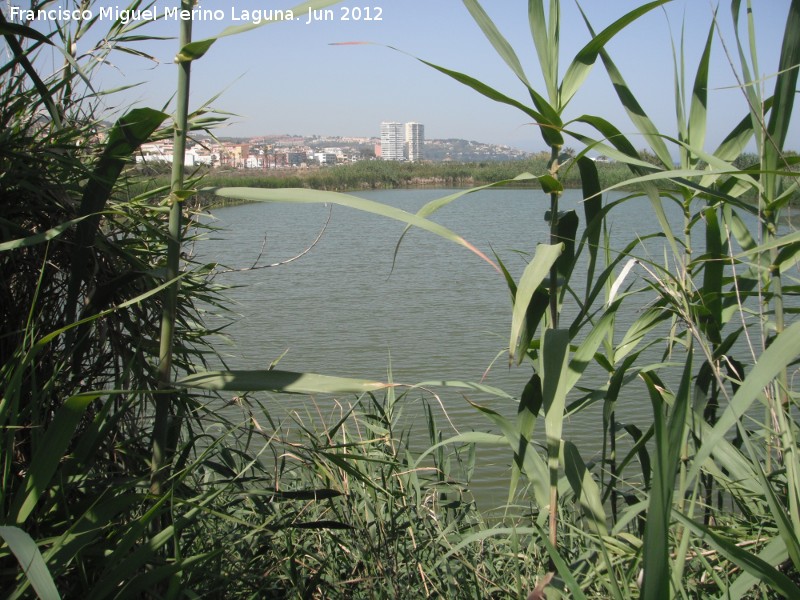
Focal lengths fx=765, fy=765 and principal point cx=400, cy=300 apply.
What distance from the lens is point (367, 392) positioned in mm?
1236

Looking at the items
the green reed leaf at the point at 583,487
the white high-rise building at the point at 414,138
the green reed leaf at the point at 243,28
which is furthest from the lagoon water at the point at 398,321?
the white high-rise building at the point at 414,138

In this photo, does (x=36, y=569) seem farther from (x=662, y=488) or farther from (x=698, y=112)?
(x=698, y=112)

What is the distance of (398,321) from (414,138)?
3533 inches

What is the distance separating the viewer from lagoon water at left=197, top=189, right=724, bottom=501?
4289mm

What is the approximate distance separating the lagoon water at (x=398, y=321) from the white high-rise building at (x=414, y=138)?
2904 inches

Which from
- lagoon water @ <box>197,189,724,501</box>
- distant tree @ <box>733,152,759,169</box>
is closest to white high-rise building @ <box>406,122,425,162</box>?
lagoon water @ <box>197,189,724,501</box>

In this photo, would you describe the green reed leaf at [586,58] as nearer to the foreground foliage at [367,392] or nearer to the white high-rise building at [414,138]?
the foreground foliage at [367,392]

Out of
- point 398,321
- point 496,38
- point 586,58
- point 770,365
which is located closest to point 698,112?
point 586,58

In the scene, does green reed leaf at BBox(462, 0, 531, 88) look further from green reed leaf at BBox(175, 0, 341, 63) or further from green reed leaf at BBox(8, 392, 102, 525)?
green reed leaf at BBox(8, 392, 102, 525)

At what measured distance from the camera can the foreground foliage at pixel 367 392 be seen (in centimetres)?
100

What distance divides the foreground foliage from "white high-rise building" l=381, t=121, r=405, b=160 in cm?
9140

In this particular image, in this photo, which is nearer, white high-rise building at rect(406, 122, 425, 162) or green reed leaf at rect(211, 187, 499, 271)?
green reed leaf at rect(211, 187, 499, 271)

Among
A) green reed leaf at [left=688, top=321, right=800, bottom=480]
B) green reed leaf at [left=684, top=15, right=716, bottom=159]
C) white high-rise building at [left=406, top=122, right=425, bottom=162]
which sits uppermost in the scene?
white high-rise building at [left=406, top=122, right=425, bottom=162]

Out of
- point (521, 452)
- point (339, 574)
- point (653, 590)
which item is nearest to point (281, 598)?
point (339, 574)
